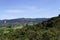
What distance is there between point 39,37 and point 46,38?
952cm

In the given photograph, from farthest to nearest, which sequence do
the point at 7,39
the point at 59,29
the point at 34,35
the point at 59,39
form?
the point at 59,29
the point at 7,39
the point at 34,35
the point at 59,39

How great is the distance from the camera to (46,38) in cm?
8075

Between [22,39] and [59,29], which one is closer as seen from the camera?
[22,39]

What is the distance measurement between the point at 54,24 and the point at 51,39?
43954 millimetres

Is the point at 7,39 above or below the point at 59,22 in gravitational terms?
below

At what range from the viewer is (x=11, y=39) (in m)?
99.5

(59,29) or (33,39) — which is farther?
(59,29)

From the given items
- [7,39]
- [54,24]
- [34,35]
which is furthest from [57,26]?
[7,39]

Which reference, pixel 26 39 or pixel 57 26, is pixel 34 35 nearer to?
pixel 26 39

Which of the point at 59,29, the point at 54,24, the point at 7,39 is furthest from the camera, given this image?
the point at 54,24

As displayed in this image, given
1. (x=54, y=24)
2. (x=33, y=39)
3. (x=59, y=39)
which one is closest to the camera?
(x=59, y=39)

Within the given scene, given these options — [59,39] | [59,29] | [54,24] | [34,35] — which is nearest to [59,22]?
[54,24]

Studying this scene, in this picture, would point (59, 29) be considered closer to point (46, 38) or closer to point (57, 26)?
point (57, 26)

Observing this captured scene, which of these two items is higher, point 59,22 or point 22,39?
point 59,22
